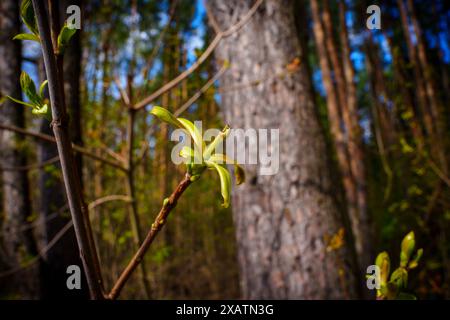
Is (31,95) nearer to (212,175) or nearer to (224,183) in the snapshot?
(224,183)

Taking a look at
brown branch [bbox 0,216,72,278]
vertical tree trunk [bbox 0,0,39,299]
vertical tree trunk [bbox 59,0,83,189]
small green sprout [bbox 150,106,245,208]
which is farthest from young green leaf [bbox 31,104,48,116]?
vertical tree trunk [bbox 0,0,39,299]

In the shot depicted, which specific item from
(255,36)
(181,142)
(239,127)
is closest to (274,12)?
(255,36)

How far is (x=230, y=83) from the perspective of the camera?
4.65 feet

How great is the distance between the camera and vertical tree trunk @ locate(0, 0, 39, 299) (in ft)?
9.35

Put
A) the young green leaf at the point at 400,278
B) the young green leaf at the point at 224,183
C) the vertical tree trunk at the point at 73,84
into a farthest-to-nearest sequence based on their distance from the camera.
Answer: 1. the vertical tree trunk at the point at 73,84
2. the young green leaf at the point at 400,278
3. the young green leaf at the point at 224,183

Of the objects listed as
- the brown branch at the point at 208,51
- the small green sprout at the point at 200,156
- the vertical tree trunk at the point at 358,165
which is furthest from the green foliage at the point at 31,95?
the vertical tree trunk at the point at 358,165

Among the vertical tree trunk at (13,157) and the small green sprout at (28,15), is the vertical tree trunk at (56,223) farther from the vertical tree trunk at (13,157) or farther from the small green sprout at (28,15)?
the small green sprout at (28,15)

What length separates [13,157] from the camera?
9.96 feet

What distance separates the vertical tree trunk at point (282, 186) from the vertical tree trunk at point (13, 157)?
7.38 feet

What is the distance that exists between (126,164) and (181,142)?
2.27 feet

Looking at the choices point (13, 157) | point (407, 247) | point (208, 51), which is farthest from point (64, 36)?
point (13, 157)

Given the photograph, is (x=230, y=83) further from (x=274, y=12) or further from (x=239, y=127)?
(x=274, y=12)

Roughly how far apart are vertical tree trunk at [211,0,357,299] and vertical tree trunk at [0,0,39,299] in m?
2.25

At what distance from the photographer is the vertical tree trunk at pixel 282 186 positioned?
1.21 m
